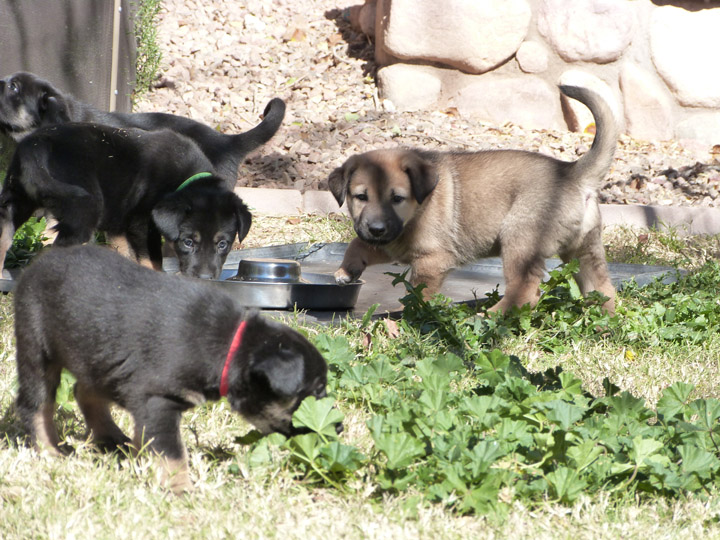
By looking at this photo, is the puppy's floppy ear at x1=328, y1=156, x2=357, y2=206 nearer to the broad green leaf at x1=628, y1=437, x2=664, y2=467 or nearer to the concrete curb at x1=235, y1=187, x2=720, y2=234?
the concrete curb at x1=235, y1=187, x2=720, y2=234

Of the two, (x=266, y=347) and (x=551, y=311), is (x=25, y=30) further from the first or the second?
(x=266, y=347)

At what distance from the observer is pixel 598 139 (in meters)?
4.55

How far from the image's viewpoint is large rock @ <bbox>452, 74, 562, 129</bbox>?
978 centimetres

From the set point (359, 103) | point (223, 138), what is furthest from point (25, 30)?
point (359, 103)

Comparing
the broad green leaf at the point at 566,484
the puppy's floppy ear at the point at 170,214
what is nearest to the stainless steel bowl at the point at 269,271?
the puppy's floppy ear at the point at 170,214

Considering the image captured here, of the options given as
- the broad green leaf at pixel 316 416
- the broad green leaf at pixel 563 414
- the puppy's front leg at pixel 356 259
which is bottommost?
the puppy's front leg at pixel 356 259

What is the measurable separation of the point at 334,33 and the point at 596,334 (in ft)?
27.0

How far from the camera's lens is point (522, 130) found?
9.54 meters

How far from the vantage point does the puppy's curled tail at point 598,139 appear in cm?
445

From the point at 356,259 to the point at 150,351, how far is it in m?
2.70

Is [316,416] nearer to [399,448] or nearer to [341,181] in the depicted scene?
[399,448]

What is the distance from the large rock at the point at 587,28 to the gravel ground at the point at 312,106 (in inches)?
43.5

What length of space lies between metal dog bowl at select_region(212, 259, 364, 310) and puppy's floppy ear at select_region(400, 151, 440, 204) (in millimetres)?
659

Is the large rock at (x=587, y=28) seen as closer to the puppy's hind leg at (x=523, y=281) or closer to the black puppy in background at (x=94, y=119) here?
the black puppy in background at (x=94, y=119)
